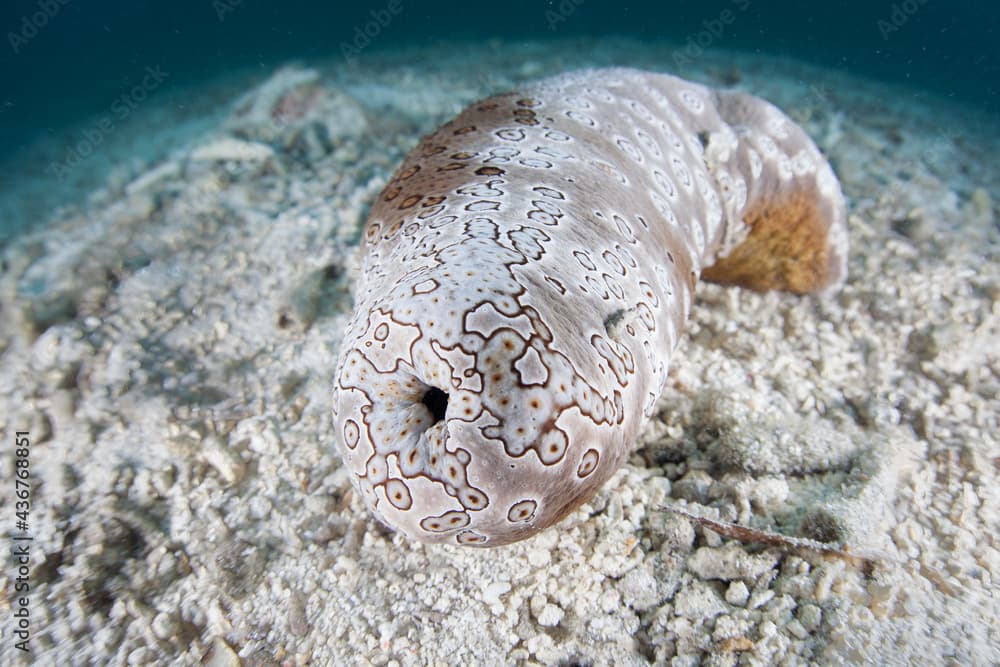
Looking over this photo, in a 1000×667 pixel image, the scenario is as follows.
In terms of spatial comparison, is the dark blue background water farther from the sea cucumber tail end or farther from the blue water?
the sea cucumber tail end

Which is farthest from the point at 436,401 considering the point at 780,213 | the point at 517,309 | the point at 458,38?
the point at 458,38

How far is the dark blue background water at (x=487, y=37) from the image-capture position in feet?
64.5

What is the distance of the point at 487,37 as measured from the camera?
22.8 m

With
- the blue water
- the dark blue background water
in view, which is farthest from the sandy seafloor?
the dark blue background water

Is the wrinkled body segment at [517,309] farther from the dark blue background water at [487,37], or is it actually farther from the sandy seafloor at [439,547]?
the dark blue background water at [487,37]

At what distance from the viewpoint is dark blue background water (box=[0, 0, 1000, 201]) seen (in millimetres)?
19650

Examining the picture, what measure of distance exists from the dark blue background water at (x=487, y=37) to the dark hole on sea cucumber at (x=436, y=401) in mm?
10206

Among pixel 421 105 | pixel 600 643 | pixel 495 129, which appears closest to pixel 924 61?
pixel 421 105

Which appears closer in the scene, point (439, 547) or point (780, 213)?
point (439, 547)

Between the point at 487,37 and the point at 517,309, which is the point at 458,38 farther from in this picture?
the point at 517,309

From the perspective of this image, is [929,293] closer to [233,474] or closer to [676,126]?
[676,126]

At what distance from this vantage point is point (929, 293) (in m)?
5.04

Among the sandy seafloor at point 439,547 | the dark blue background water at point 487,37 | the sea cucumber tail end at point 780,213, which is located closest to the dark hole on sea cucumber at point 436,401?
the sandy seafloor at point 439,547

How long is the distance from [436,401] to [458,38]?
2413cm
